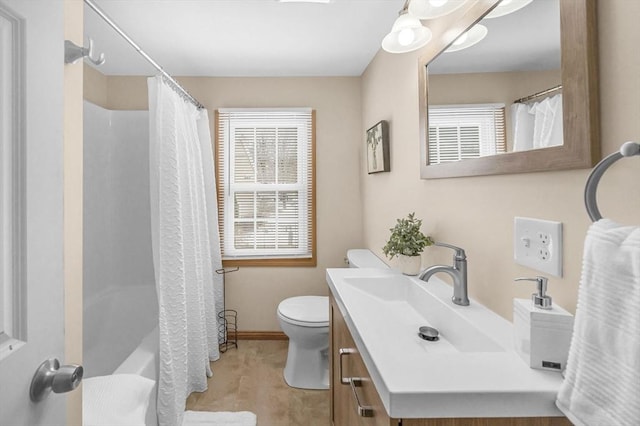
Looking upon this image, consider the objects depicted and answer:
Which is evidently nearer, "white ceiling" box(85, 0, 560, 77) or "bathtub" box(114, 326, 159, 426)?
"bathtub" box(114, 326, 159, 426)

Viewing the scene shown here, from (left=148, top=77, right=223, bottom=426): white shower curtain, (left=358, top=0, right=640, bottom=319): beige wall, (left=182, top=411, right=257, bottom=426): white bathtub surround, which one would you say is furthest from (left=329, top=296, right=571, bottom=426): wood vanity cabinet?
(left=148, top=77, right=223, bottom=426): white shower curtain

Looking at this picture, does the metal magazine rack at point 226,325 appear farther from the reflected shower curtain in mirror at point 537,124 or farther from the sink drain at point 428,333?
the reflected shower curtain in mirror at point 537,124

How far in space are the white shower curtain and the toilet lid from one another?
22.3 inches

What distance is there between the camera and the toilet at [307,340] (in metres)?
2.05

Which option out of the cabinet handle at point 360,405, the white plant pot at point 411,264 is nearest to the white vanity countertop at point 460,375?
the cabinet handle at point 360,405

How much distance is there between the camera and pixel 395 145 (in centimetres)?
205

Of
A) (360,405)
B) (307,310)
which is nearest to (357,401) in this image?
(360,405)

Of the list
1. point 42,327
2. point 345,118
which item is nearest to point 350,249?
point 345,118

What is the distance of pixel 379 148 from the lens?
2.23m

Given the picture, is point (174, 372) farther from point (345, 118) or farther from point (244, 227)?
point (345, 118)

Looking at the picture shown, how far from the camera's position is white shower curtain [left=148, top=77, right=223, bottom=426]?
1.79 meters

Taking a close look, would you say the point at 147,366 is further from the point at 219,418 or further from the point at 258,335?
the point at 258,335

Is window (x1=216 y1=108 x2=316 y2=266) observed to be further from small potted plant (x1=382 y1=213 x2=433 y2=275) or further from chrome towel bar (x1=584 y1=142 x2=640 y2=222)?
chrome towel bar (x1=584 y1=142 x2=640 y2=222)

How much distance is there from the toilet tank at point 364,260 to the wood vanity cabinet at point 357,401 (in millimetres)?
650
